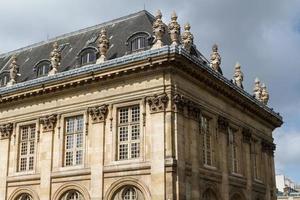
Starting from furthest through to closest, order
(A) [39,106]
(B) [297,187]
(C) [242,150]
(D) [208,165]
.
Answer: (B) [297,187] < (C) [242,150] < (A) [39,106] < (D) [208,165]

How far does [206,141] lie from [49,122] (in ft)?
32.4

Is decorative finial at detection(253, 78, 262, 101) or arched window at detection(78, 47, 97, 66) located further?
decorative finial at detection(253, 78, 262, 101)

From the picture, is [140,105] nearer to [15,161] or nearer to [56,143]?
[56,143]

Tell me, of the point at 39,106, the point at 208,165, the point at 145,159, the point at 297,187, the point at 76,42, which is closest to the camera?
the point at 145,159

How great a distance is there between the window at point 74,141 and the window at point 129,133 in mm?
2831

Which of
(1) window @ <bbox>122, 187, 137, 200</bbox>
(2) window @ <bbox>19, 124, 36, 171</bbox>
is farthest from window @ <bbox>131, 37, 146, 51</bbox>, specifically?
(1) window @ <bbox>122, 187, 137, 200</bbox>

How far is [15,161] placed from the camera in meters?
34.2

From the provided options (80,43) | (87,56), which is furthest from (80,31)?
(87,56)

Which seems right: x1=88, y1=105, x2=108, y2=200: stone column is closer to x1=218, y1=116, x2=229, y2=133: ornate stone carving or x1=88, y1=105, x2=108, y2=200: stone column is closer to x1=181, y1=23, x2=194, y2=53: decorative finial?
x1=181, y1=23, x2=194, y2=53: decorative finial

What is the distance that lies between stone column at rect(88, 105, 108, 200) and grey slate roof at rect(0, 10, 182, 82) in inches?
160

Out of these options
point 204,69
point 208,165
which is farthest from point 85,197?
point 204,69

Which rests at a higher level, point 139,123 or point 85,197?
point 139,123

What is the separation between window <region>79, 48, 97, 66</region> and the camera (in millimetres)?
33812

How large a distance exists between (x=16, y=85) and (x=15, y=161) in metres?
4.97
